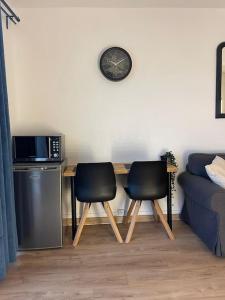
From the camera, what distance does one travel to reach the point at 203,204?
2656mm

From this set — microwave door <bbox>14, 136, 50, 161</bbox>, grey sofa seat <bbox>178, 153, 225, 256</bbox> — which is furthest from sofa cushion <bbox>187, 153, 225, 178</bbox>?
microwave door <bbox>14, 136, 50, 161</bbox>

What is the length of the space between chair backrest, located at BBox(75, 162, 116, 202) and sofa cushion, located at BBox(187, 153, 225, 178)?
3.17 ft

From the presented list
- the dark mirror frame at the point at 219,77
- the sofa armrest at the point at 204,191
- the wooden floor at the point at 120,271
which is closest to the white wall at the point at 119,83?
the dark mirror frame at the point at 219,77

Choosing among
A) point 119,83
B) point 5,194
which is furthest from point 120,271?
point 119,83

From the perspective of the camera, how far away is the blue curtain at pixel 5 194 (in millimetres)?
2141

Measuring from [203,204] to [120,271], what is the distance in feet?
3.22

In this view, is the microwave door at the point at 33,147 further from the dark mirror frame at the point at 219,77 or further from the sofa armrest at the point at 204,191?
the dark mirror frame at the point at 219,77

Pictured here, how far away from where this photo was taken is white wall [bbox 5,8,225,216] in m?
3.20

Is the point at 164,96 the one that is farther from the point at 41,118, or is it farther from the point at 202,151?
the point at 41,118

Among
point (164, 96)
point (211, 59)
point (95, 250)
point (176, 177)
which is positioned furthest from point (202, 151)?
point (95, 250)

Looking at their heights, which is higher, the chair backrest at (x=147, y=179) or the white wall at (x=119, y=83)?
the white wall at (x=119, y=83)

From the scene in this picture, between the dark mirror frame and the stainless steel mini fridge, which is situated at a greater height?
the dark mirror frame

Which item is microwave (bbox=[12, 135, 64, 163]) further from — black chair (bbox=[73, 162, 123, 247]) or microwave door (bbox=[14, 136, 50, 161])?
black chair (bbox=[73, 162, 123, 247])

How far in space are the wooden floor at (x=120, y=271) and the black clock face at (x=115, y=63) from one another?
1810mm
